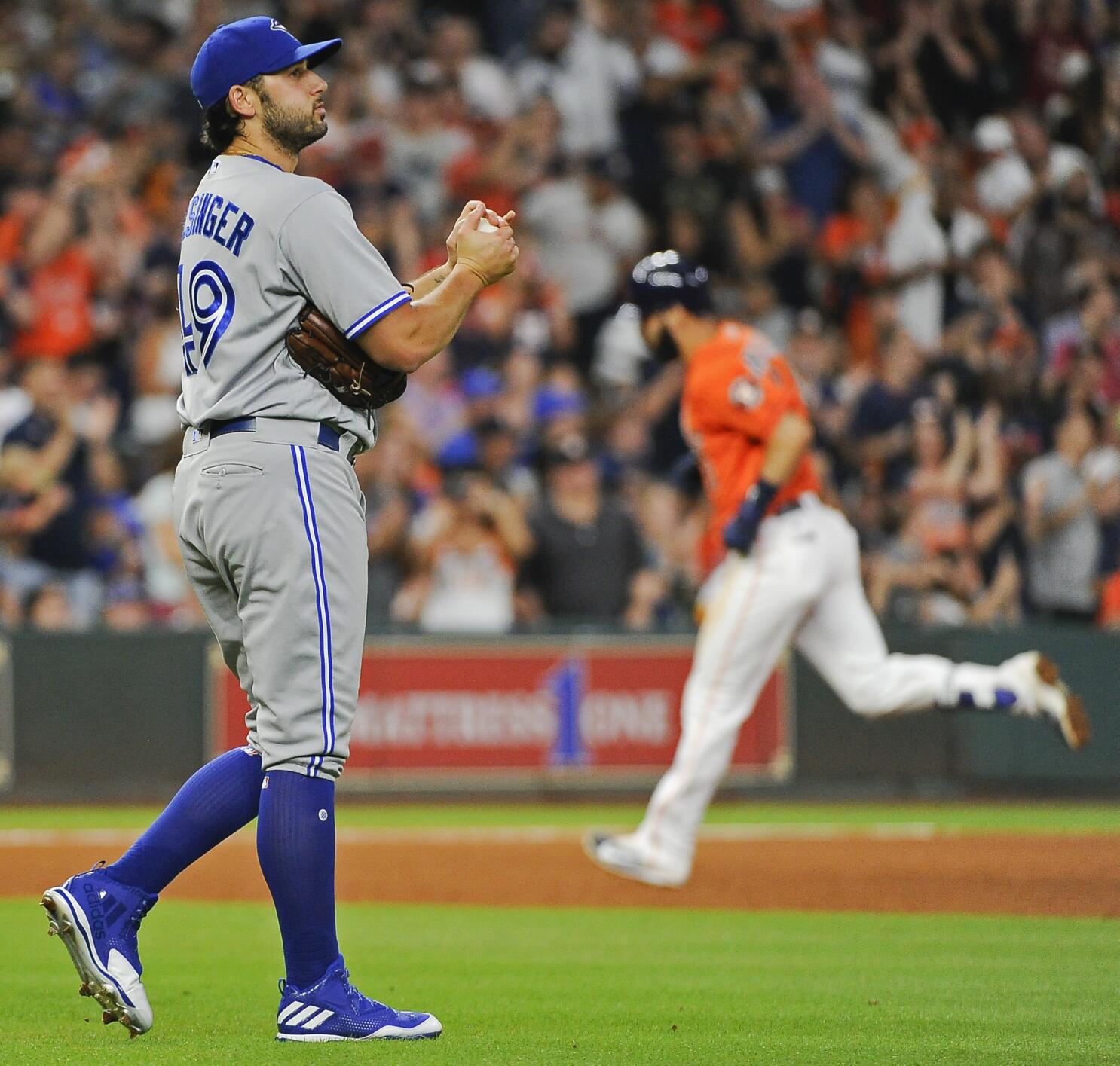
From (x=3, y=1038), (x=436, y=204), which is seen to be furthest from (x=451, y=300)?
(x=436, y=204)

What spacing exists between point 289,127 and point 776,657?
3.92 m

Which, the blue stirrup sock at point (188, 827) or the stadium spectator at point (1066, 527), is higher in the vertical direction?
the stadium spectator at point (1066, 527)

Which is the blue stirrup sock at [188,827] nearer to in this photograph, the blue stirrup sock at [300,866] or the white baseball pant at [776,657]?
the blue stirrup sock at [300,866]

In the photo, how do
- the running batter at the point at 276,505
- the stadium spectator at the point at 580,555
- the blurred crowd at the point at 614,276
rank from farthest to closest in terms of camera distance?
the blurred crowd at the point at 614,276
the stadium spectator at the point at 580,555
the running batter at the point at 276,505

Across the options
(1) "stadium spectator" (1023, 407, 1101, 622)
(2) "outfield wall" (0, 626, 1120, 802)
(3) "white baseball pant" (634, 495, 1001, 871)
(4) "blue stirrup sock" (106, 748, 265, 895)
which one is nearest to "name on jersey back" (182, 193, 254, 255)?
(4) "blue stirrup sock" (106, 748, 265, 895)

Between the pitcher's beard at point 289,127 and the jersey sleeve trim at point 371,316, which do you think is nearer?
the jersey sleeve trim at point 371,316

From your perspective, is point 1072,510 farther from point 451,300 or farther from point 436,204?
point 451,300

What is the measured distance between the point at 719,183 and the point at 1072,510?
4.34 metres

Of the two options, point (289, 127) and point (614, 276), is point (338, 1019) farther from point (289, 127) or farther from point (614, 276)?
point (614, 276)

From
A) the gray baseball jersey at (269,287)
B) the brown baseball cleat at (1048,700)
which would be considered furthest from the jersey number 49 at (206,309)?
the brown baseball cleat at (1048,700)

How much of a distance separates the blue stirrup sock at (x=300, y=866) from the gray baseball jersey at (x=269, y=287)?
87 cm

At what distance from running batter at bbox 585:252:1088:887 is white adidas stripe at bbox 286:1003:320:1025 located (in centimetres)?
334

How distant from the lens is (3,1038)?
14.5 ft

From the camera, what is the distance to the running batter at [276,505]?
4.29 metres
